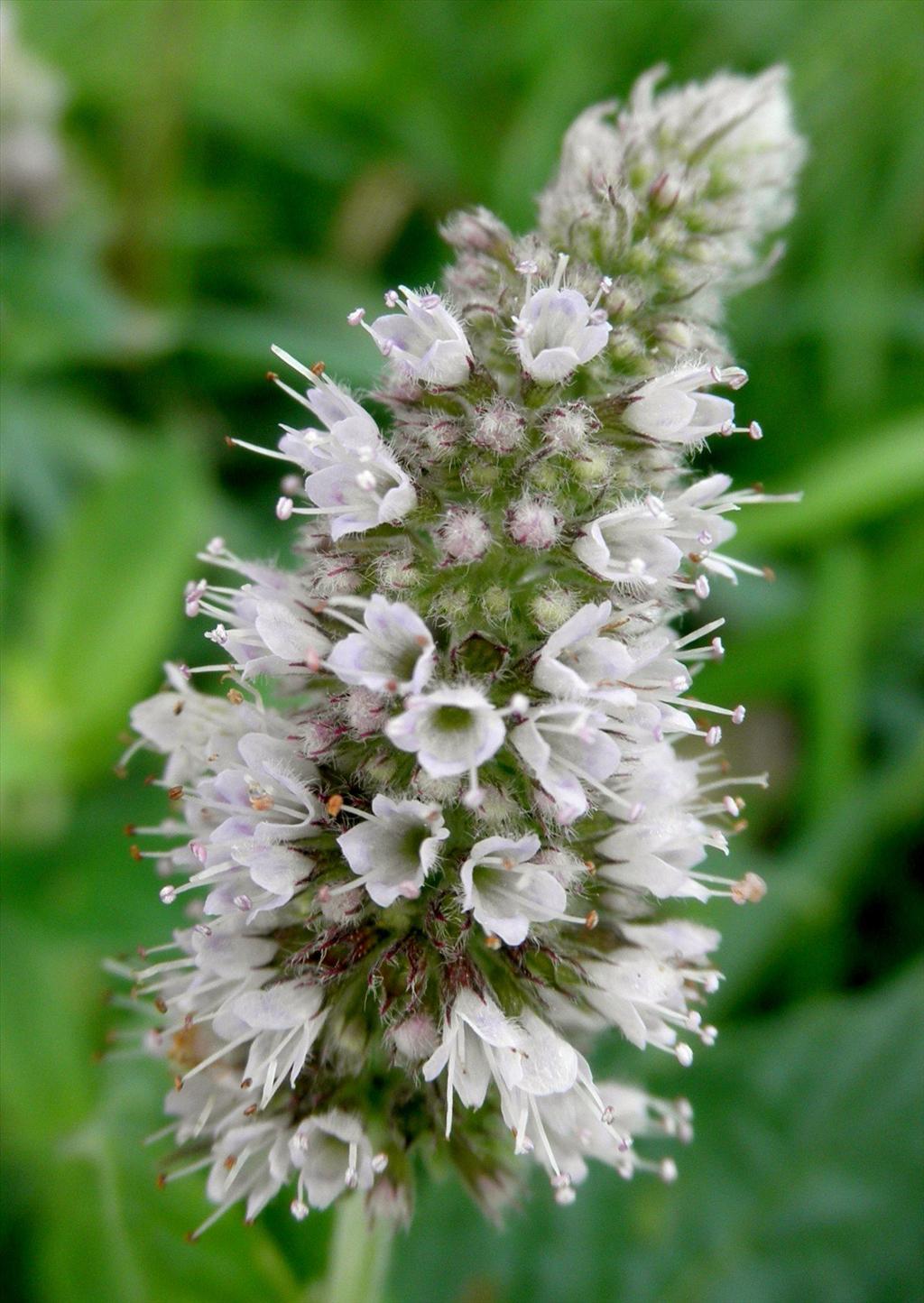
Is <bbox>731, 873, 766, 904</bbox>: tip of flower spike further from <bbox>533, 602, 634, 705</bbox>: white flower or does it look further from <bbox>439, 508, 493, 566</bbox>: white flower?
<bbox>439, 508, 493, 566</bbox>: white flower

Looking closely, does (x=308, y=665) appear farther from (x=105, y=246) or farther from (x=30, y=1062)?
(x=105, y=246)

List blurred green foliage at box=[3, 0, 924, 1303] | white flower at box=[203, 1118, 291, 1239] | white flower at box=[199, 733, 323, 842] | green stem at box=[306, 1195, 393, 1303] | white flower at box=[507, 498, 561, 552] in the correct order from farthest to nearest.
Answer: blurred green foliage at box=[3, 0, 924, 1303] < green stem at box=[306, 1195, 393, 1303] < white flower at box=[203, 1118, 291, 1239] < white flower at box=[199, 733, 323, 842] < white flower at box=[507, 498, 561, 552]

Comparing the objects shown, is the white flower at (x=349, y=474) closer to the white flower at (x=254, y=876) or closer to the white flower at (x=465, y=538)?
the white flower at (x=465, y=538)

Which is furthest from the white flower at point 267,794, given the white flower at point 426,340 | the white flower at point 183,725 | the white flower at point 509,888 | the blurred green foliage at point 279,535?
the blurred green foliage at point 279,535

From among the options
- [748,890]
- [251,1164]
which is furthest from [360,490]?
[251,1164]

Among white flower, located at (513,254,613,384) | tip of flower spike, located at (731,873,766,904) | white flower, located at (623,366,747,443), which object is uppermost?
white flower, located at (513,254,613,384)

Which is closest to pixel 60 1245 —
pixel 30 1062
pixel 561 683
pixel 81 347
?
pixel 30 1062

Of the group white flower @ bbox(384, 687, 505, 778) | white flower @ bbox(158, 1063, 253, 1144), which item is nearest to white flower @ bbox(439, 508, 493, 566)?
white flower @ bbox(384, 687, 505, 778)
